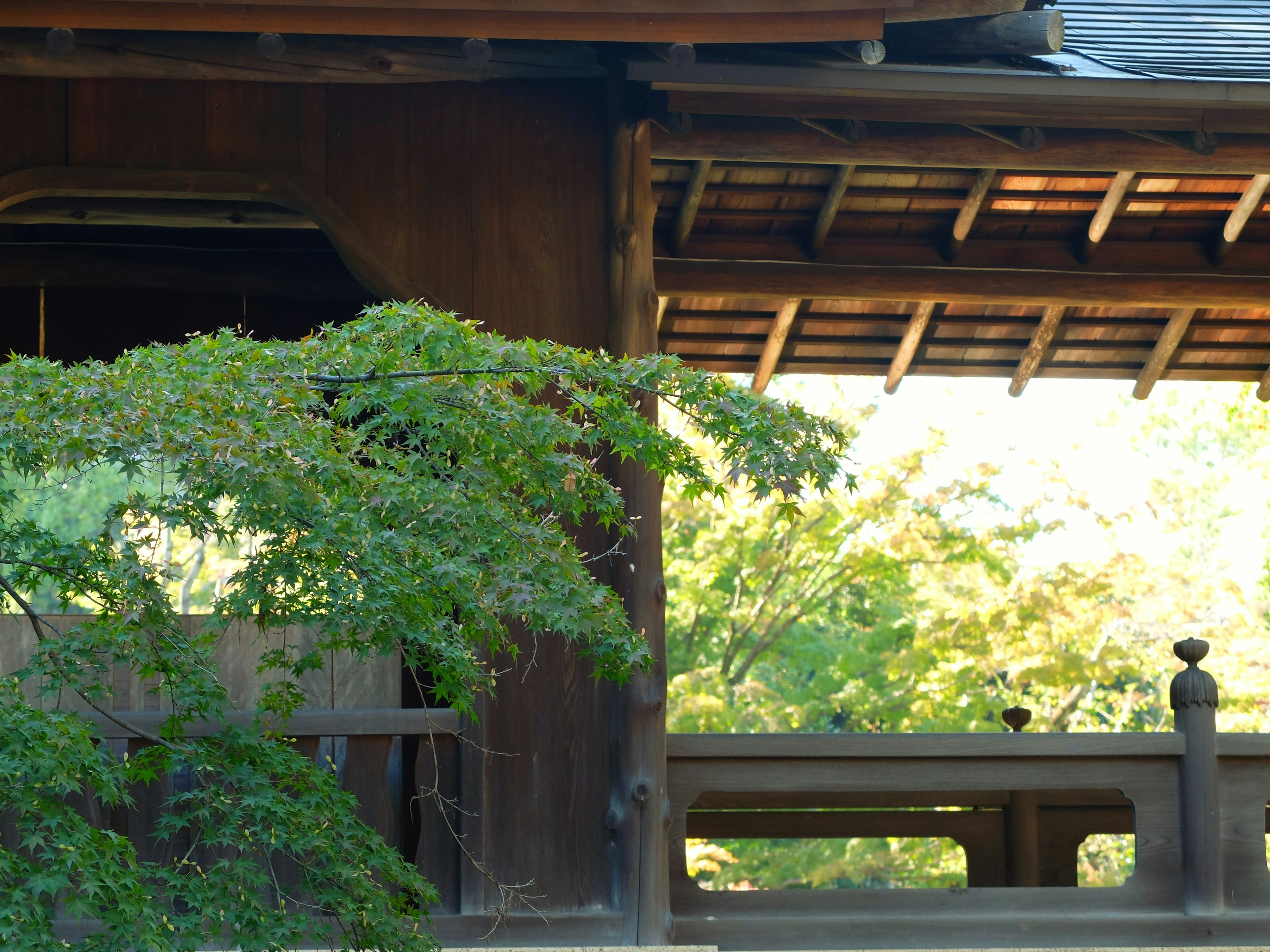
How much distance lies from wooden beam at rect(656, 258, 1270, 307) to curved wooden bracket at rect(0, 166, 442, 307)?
6.25 ft

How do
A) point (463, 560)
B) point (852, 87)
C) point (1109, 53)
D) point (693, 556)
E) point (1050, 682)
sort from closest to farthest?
point (463, 560)
point (852, 87)
point (1109, 53)
point (1050, 682)
point (693, 556)

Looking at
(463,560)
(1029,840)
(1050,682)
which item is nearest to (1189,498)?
(1050,682)

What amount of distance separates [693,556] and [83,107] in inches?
501

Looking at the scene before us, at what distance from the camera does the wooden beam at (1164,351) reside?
22.4 ft

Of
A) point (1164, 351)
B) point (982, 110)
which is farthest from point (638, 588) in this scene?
point (1164, 351)

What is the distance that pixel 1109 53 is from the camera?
4.86 m

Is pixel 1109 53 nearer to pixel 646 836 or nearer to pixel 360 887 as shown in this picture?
pixel 646 836

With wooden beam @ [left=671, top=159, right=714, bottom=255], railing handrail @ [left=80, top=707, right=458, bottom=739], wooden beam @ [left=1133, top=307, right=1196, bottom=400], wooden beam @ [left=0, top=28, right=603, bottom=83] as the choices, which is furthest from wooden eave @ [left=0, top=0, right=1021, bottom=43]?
wooden beam @ [left=1133, top=307, right=1196, bottom=400]

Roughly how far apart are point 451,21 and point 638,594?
6.24ft

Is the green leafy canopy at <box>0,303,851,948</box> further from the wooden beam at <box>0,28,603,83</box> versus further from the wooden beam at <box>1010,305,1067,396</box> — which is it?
the wooden beam at <box>1010,305,1067,396</box>

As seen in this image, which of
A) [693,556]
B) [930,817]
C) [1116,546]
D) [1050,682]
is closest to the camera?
[930,817]

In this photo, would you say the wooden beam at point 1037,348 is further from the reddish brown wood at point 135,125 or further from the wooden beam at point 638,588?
the reddish brown wood at point 135,125

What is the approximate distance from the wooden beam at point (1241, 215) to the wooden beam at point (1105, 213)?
487 millimetres

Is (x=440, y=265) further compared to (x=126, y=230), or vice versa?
(x=126, y=230)
